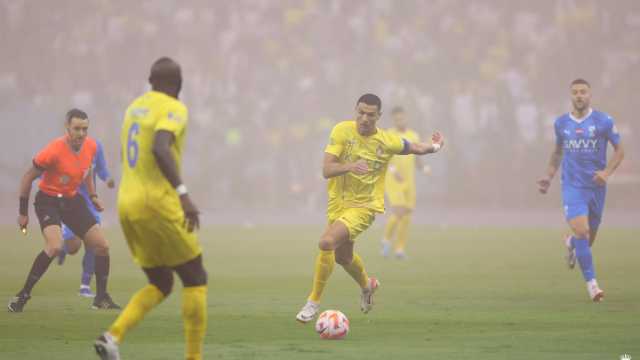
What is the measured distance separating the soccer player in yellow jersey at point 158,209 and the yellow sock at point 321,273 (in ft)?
13.4

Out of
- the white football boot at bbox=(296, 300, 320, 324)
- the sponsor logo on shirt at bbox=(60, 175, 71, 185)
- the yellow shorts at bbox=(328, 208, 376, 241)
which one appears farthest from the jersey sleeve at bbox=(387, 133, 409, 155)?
the sponsor logo on shirt at bbox=(60, 175, 71, 185)

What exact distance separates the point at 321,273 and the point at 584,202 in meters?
4.09

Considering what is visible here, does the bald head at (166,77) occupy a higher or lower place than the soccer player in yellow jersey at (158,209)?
higher

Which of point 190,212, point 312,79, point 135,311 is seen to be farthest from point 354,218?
point 312,79

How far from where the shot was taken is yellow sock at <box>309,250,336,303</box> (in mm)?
12664

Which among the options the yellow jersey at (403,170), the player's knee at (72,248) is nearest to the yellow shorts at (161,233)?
the player's knee at (72,248)

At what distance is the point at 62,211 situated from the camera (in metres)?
14.3

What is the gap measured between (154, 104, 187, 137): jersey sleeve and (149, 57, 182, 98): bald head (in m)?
0.24

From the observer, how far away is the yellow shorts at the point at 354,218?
12.9 m

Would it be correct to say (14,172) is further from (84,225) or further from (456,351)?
(456,351)

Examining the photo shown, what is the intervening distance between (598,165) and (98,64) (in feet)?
103

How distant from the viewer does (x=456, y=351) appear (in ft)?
33.2

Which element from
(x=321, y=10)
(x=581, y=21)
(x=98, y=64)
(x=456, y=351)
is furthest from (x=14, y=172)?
(x=456, y=351)

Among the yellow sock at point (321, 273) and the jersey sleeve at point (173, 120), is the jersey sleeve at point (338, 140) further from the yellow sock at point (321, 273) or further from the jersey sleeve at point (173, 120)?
the jersey sleeve at point (173, 120)
